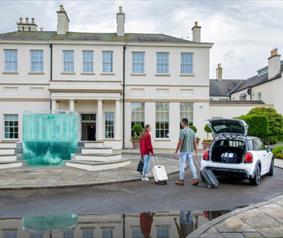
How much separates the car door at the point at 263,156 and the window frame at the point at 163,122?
17.8m

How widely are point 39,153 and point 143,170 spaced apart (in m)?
6.07

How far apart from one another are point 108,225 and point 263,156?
770cm

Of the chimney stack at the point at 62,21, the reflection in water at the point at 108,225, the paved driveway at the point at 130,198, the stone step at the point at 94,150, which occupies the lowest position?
the paved driveway at the point at 130,198

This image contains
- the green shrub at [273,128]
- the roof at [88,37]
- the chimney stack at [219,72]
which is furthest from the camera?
the chimney stack at [219,72]

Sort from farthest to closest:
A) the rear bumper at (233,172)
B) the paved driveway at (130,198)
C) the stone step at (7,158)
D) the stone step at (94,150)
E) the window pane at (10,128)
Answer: the window pane at (10,128) → the stone step at (94,150) → the stone step at (7,158) → the rear bumper at (233,172) → the paved driveway at (130,198)

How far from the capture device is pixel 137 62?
102ft

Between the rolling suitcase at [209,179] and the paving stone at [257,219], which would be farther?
the rolling suitcase at [209,179]

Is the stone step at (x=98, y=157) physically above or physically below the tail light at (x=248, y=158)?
below

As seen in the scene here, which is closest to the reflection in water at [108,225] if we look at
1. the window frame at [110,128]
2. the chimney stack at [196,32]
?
the window frame at [110,128]

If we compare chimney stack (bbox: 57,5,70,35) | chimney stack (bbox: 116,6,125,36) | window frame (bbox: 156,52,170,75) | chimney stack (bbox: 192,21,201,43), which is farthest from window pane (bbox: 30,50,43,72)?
chimney stack (bbox: 192,21,201,43)

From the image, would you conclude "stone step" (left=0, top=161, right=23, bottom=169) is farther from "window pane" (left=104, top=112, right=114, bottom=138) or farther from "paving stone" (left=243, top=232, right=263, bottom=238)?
"window pane" (left=104, top=112, right=114, bottom=138)

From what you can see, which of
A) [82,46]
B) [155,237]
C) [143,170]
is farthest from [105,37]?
[155,237]

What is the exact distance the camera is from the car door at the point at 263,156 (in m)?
12.0

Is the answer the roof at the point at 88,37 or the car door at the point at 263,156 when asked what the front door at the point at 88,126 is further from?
the car door at the point at 263,156
